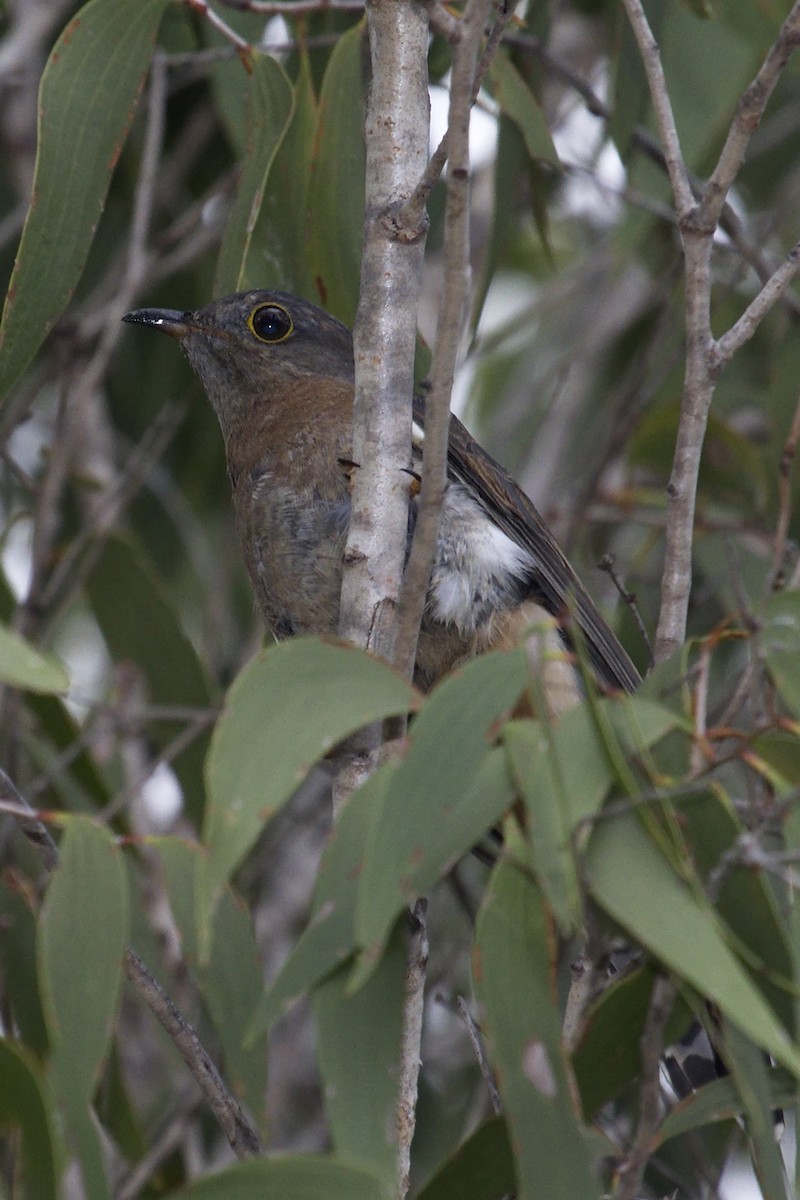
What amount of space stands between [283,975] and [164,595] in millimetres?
3003

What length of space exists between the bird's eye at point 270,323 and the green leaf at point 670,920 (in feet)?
8.72

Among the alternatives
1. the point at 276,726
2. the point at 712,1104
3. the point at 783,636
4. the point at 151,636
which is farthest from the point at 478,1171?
the point at 151,636

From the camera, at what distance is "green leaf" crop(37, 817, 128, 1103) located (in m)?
2.09

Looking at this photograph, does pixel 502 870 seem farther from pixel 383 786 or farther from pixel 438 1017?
pixel 438 1017

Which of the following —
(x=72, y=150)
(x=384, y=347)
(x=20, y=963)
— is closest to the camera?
(x=384, y=347)

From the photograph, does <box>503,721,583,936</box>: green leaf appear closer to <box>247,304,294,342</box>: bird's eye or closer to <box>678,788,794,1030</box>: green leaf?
<box>678,788,794,1030</box>: green leaf

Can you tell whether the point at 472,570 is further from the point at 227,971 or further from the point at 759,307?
the point at 227,971

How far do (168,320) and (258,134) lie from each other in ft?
2.96

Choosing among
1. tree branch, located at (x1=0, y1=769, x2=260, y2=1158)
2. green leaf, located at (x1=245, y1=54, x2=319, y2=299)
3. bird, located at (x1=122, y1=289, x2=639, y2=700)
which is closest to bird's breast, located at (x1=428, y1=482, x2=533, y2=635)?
bird, located at (x1=122, y1=289, x2=639, y2=700)

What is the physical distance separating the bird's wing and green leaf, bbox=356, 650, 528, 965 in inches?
65.4

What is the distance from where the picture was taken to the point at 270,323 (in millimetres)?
4504

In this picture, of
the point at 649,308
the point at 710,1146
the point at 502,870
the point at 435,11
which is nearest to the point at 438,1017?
the point at 710,1146

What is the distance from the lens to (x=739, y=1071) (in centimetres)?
211

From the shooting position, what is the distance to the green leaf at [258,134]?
12.2 feet
